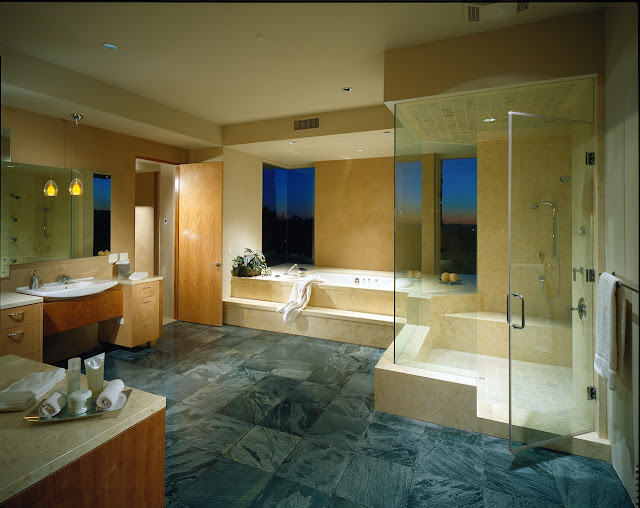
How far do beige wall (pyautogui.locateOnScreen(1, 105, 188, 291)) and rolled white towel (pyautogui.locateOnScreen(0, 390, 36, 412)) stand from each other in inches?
103

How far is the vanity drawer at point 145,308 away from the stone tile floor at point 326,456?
68 centimetres

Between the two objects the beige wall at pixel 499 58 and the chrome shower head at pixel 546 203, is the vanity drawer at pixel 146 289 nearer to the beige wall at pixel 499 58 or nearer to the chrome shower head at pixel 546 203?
the beige wall at pixel 499 58

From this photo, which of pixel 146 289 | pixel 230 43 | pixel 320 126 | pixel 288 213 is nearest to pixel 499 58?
pixel 230 43

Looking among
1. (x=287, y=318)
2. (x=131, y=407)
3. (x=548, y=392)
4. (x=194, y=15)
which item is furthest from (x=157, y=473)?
(x=287, y=318)

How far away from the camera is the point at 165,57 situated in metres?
2.96

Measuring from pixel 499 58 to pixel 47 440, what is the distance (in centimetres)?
314

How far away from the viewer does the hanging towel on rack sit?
1965 millimetres

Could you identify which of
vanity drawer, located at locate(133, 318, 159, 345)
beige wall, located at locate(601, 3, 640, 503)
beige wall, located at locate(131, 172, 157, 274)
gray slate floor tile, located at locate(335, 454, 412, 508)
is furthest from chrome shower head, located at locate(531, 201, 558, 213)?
beige wall, located at locate(131, 172, 157, 274)

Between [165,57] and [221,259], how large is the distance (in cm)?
264

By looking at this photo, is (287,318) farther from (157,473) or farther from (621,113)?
(621,113)

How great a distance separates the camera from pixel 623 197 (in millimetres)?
1978

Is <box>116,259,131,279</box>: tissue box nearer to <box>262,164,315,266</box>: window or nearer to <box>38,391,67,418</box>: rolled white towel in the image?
<box>262,164,315,266</box>: window

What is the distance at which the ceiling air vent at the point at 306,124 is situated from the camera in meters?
4.47

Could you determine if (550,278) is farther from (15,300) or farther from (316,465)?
(15,300)
